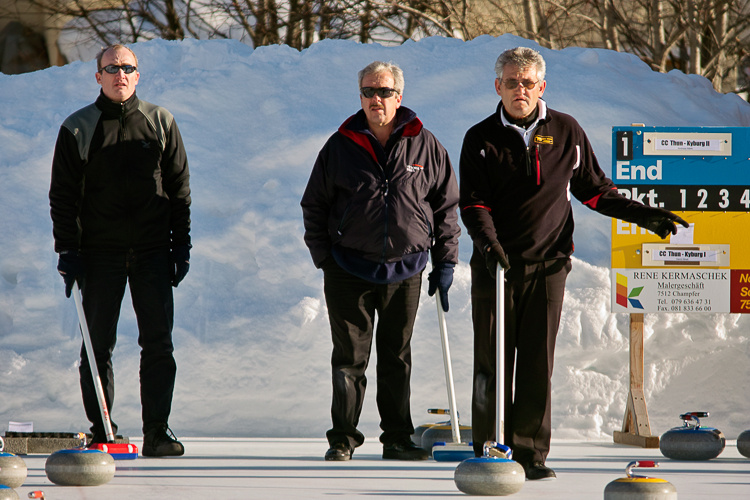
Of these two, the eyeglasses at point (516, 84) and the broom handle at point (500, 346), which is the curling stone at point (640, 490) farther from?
the eyeglasses at point (516, 84)

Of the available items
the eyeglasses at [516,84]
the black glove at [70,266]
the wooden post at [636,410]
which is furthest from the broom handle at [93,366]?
the wooden post at [636,410]

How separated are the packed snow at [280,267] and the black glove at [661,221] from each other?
309 centimetres

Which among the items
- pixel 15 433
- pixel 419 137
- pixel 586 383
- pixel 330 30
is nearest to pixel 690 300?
pixel 586 383

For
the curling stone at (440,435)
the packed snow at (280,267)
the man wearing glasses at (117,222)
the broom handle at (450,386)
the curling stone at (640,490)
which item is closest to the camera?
the curling stone at (640,490)

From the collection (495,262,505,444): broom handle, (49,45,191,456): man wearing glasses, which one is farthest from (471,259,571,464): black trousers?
(49,45,191,456): man wearing glasses

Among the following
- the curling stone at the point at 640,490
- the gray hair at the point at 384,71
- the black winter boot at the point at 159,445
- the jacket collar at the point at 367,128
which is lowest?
the black winter boot at the point at 159,445

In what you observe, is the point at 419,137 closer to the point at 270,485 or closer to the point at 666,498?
the point at 270,485

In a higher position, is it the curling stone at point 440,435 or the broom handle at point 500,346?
the broom handle at point 500,346

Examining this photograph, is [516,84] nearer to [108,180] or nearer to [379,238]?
[379,238]

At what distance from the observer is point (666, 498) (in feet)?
9.29

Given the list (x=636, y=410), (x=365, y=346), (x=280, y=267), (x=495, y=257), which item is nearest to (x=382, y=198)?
(x=365, y=346)

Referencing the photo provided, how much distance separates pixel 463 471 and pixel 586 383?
4.07 m

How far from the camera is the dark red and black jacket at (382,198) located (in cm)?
459

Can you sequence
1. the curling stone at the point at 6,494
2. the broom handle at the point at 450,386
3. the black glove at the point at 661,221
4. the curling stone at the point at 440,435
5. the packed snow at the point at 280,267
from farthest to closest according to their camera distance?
the packed snow at the point at 280,267, the curling stone at the point at 440,435, the broom handle at the point at 450,386, the black glove at the point at 661,221, the curling stone at the point at 6,494
